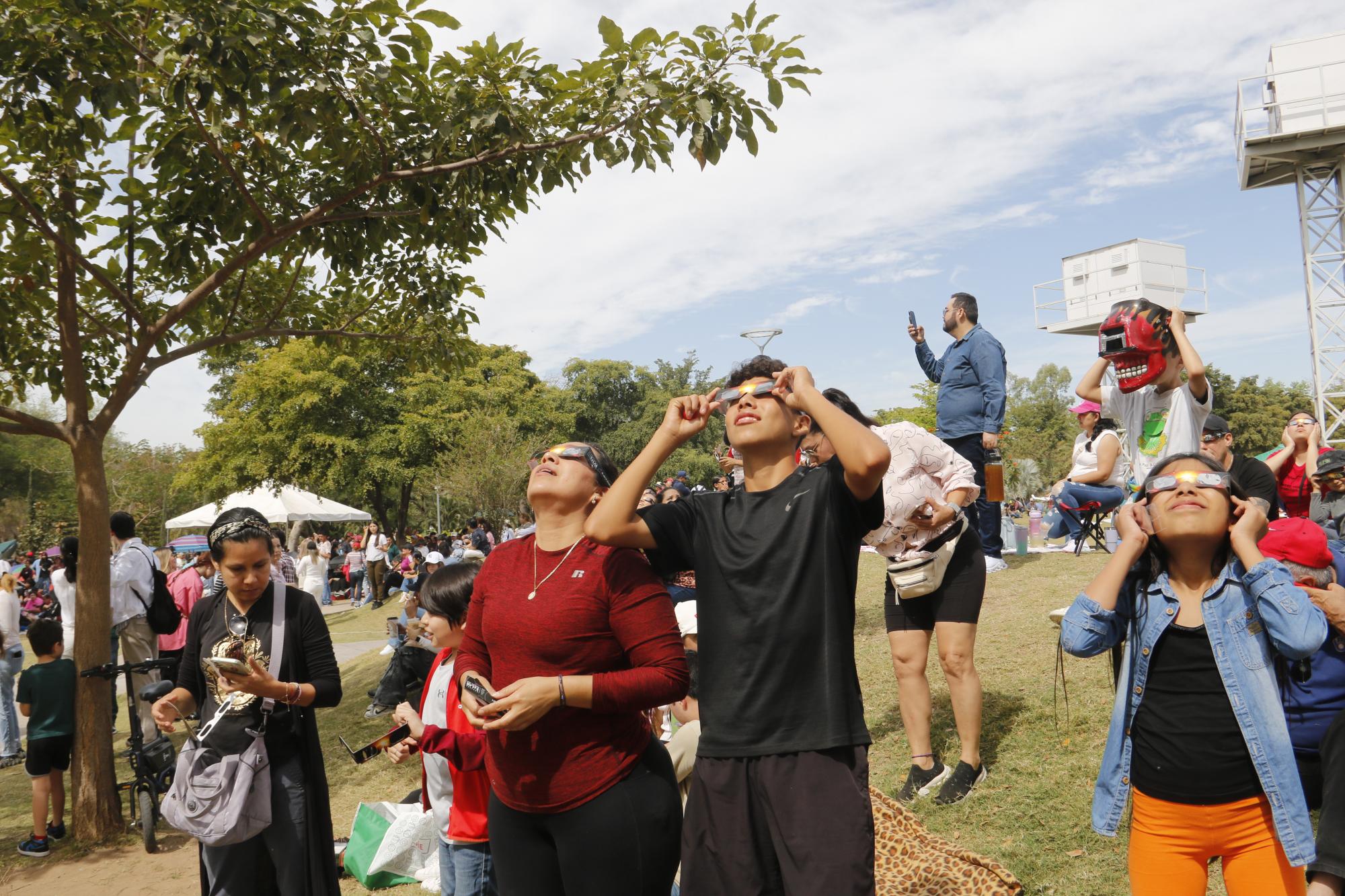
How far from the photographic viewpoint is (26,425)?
21.9 feet

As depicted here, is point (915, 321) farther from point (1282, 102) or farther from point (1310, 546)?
point (1282, 102)

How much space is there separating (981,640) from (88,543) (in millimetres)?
6726

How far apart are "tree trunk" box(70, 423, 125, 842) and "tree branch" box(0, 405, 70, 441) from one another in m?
0.20

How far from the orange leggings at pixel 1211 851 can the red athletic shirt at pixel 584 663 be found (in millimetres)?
1423

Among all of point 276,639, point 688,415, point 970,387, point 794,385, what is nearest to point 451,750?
point 276,639

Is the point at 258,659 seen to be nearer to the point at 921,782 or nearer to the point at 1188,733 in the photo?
the point at 1188,733

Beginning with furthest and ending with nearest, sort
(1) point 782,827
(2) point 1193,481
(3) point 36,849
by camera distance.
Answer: (3) point 36,849 → (2) point 1193,481 → (1) point 782,827

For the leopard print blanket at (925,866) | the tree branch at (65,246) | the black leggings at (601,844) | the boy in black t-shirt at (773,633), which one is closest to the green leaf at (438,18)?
the tree branch at (65,246)

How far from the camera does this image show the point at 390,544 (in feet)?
90.0

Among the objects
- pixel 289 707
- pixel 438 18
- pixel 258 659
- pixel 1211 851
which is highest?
pixel 438 18

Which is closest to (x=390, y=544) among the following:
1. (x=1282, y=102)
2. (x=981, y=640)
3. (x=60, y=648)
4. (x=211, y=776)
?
(x=60, y=648)

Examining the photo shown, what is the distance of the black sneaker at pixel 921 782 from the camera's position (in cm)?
480

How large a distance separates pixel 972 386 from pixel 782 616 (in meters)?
5.24

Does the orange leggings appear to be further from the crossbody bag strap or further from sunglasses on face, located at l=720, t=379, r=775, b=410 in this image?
the crossbody bag strap
